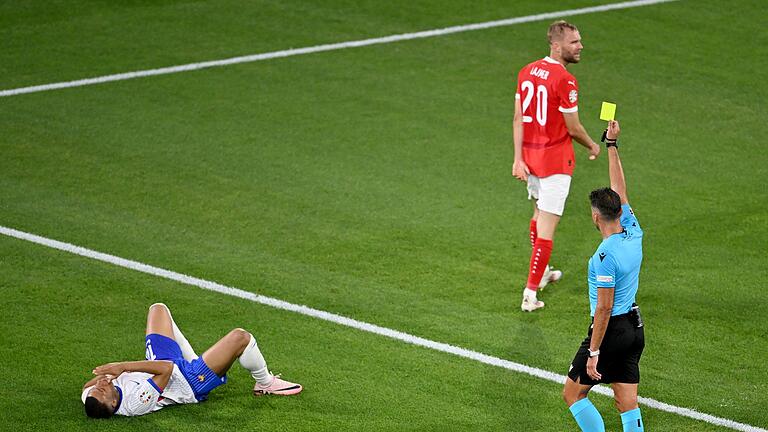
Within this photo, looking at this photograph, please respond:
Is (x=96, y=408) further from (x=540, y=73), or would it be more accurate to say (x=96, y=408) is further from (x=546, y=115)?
(x=540, y=73)

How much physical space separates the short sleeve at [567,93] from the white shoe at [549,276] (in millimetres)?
1743

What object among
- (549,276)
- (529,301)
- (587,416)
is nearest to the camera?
(587,416)

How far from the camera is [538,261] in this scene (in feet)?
37.7

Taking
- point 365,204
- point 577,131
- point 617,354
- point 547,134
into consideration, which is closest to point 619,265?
point 617,354

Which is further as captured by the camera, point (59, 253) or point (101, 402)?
point (59, 253)

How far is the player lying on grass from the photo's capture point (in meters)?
9.29

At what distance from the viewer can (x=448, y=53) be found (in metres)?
18.1

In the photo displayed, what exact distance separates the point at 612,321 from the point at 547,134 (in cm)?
331

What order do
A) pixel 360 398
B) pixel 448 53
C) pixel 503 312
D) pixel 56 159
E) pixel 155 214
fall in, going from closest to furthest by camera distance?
1. pixel 360 398
2. pixel 503 312
3. pixel 155 214
4. pixel 56 159
5. pixel 448 53

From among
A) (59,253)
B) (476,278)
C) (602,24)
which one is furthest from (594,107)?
(59,253)

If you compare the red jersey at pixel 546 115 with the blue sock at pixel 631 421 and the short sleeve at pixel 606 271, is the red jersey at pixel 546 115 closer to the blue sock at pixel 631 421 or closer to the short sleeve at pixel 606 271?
the short sleeve at pixel 606 271

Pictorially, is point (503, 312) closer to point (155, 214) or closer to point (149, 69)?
point (155, 214)

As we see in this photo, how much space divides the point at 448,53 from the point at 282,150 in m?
4.14

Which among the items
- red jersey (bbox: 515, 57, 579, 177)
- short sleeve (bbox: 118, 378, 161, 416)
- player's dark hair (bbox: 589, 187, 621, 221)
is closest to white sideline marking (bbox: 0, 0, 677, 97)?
red jersey (bbox: 515, 57, 579, 177)
